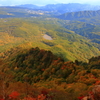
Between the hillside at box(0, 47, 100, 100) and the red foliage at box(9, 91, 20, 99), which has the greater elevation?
the red foliage at box(9, 91, 20, 99)

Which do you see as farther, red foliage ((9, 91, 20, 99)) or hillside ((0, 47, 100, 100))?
hillside ((0, 47, 100, 100))

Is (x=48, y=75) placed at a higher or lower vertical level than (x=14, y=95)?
lower

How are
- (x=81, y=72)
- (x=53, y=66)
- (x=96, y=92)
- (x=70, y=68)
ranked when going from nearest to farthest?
1. (x=96, y=92)
2. (x=81, y=72)
3. (x=70, y=68)
4. (x=53, y=66)

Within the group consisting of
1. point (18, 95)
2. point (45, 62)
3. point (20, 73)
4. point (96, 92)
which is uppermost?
point (96, 92)

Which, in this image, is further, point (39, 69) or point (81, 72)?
point (39, 69)

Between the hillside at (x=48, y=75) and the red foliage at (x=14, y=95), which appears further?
the hillside at (x=48, y=75)

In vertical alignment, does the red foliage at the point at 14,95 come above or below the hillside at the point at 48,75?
above

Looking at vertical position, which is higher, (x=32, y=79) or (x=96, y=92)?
(x=96, y=92)

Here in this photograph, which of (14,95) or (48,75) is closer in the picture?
(14,95)

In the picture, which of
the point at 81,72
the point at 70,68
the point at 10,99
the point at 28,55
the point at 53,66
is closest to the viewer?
the point at 10,99

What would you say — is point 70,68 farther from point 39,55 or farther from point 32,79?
point 39,55

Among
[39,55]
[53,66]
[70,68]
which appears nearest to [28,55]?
[39,55]
